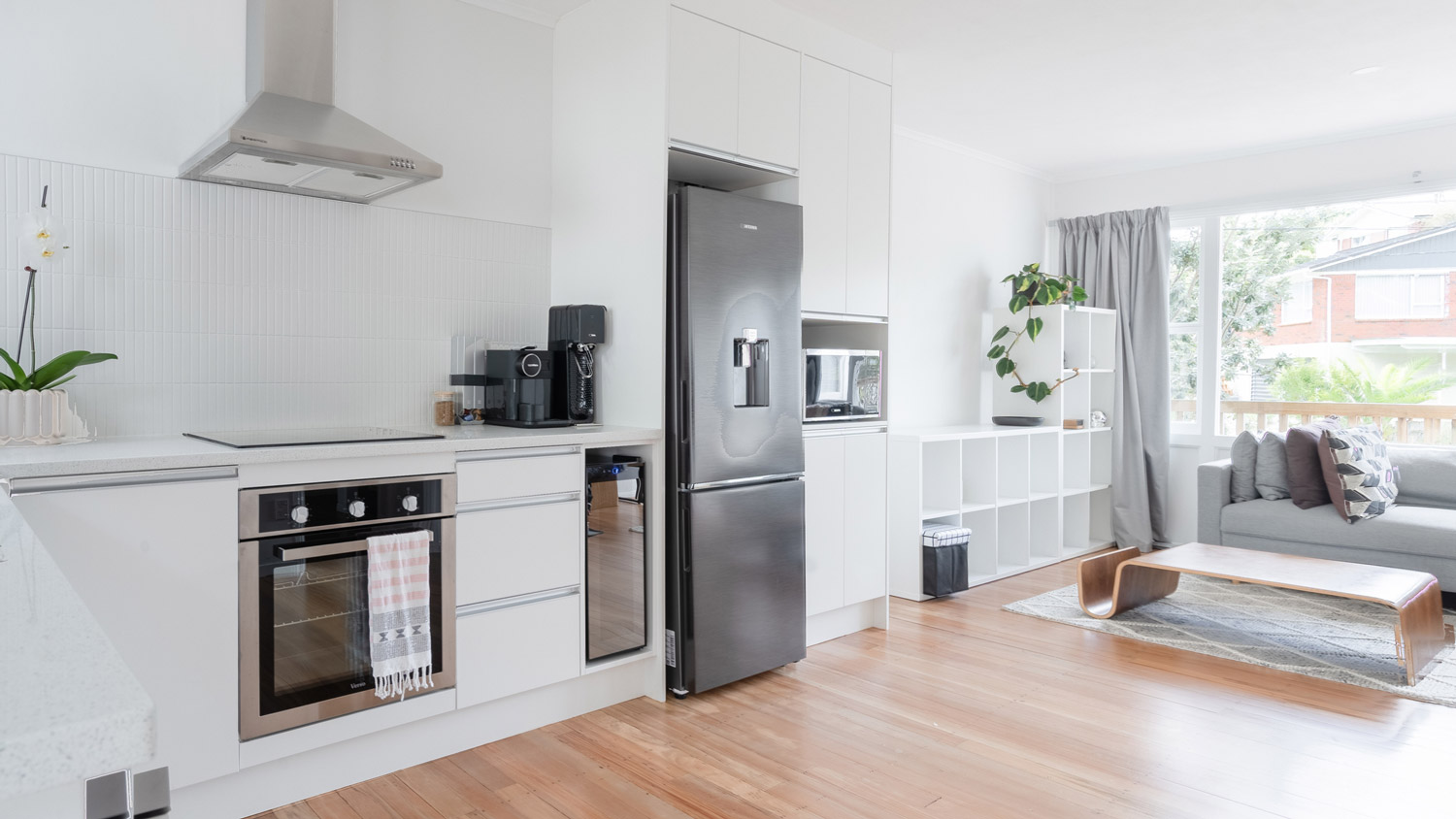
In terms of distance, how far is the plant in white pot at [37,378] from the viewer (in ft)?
7.35

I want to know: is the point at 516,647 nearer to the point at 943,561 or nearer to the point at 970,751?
the point at 970,751

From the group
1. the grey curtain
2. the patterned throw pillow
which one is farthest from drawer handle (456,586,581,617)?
the grey curtain

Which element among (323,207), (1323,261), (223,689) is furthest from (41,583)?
(1323,261)

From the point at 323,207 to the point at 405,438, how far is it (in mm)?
982

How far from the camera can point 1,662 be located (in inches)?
22.5

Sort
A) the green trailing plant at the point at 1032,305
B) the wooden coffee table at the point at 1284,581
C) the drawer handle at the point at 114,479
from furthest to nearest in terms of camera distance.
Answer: the green trailing plant at the point at 1032,305
the wooden coffee table at the point at 1284,581
the drawer handle at the point at 114,479

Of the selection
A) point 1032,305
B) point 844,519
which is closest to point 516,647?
point 844,519

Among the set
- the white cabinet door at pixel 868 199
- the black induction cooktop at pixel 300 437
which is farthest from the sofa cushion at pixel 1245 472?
the black induction cooktop at pixel 300 437

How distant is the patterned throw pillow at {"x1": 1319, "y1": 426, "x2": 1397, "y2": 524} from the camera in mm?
4375

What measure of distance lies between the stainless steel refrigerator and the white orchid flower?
1741 mm

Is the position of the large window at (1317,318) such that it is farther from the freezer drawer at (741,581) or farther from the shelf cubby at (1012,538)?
the freezer drawer at (741,581)

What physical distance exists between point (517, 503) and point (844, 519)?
5.03 feet

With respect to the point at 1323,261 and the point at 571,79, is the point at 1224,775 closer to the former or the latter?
the point at 571,79

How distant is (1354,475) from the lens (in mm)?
4406
